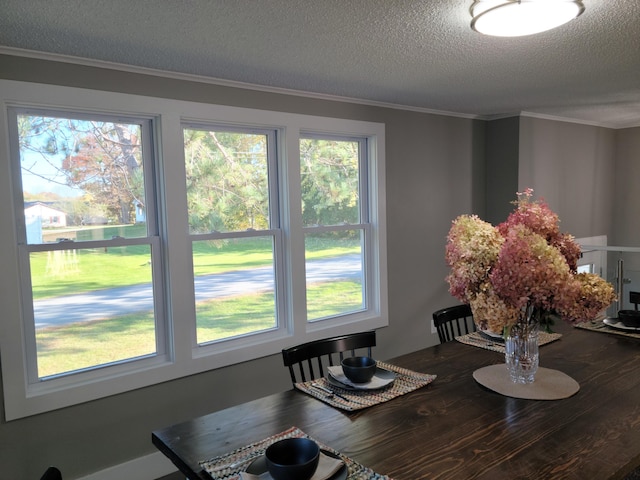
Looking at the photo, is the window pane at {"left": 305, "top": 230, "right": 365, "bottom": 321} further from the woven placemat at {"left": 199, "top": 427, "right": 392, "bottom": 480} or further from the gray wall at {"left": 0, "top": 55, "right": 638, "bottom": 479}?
the woven placemat at {"left": 199, "top": 427, "right": 392, "bottom": 480}

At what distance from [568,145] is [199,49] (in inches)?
152

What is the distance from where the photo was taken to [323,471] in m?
1.21

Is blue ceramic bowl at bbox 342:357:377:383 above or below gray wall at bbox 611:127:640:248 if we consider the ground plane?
below

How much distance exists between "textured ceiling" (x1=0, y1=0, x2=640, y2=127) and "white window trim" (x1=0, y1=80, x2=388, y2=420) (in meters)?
0.20

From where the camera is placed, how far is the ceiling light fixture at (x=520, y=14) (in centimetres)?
161

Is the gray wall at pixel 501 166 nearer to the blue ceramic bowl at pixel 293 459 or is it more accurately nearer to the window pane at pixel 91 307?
the window pane at pixel 91 307

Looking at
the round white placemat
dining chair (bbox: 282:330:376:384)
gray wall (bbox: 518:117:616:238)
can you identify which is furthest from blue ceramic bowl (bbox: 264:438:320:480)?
gray wall (bbox: 518:117:616:238)

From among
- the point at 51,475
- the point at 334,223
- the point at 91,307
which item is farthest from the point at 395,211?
the point at 51,475

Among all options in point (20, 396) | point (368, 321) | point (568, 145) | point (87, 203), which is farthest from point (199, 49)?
point (568, 145)

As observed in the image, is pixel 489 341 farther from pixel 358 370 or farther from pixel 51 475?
pixel 51 475

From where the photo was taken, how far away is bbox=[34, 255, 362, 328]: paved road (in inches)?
94.1

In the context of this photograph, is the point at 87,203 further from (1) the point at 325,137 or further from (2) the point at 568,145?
(2) the point at 568,145

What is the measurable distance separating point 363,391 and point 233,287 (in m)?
1.47

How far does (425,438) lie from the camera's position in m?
1.42
